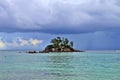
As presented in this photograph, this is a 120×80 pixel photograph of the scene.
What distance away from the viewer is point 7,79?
39562mm

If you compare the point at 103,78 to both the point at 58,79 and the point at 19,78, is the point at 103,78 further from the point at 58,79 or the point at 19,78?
the point at 19,78

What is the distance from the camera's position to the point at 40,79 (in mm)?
39875

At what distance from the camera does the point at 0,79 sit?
3938 cm

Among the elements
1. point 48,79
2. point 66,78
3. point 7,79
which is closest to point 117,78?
point 66,78

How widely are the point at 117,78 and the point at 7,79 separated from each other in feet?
51.5

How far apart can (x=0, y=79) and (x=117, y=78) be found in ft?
54.7

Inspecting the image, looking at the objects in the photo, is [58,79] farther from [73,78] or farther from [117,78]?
[117,78]

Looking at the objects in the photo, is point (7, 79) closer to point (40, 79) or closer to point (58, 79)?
point (40, 79)

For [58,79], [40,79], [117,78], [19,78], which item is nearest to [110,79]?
[117,78]

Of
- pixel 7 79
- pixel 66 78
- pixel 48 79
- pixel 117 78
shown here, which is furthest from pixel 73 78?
pixel 7 79

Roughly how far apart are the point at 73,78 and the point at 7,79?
31.1 feet

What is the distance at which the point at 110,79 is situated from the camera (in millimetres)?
39656

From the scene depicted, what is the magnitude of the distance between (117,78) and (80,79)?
5.36 metres

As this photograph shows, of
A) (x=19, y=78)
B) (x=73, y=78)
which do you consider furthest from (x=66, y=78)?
(x=19, y=78)
